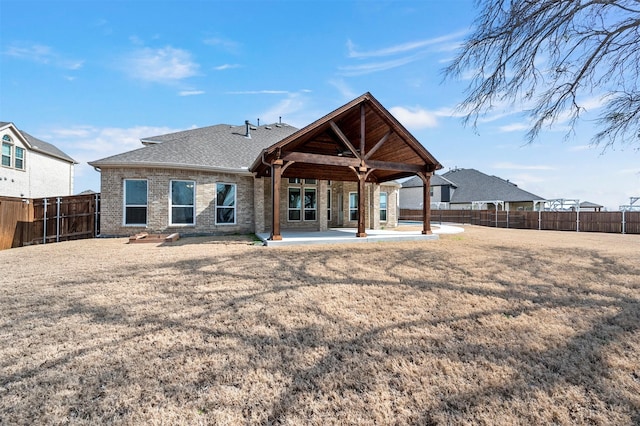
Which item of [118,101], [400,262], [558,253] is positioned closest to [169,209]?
[118,101]

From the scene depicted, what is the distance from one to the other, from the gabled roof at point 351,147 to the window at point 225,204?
5.32ft

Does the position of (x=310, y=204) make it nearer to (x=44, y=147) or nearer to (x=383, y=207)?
(x=383, y=207)

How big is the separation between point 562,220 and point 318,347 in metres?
26.5

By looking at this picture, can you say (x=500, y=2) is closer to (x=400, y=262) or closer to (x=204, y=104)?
(x=400, y=262)

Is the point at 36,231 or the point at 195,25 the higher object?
the point at 195,25

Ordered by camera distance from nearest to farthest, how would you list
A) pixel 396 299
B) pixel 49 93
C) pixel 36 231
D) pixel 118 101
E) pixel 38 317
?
pixel 38 317 < pixel 396 299 < pixel 36 231 < pixel 49 93 < pixel 118 101

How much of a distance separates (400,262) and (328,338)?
13.9 feet

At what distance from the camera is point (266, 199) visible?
13930 millimetres

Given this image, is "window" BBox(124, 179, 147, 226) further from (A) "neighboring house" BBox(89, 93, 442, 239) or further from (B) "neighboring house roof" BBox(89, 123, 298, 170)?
(B) "neighboring house roof" BBox(89, 123, 298, 170)

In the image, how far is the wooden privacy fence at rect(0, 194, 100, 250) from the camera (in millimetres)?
9922

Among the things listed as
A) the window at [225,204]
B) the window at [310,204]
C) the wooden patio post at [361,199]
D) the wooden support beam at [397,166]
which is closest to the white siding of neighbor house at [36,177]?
the window at [225,204]

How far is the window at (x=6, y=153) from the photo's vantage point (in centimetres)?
1784

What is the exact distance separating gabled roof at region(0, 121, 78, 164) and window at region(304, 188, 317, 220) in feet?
63.8

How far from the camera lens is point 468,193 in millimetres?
36500
